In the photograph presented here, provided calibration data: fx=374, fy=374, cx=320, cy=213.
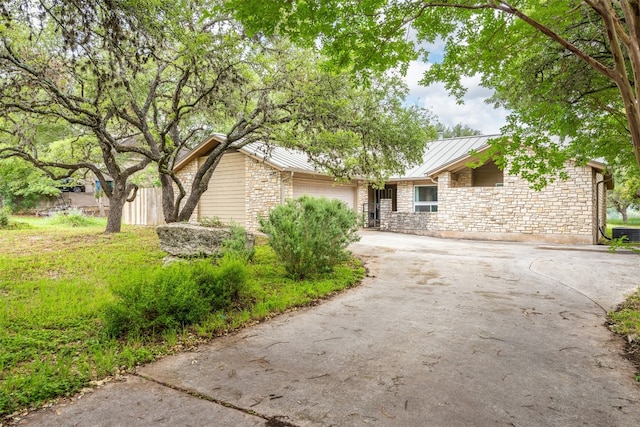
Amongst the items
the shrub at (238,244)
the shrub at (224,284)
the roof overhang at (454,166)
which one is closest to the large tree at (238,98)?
the shrub at (238,244)

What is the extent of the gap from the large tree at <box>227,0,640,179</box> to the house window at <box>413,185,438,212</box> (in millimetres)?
12030

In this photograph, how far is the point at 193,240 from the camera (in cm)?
800

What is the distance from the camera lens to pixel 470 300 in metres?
5.77

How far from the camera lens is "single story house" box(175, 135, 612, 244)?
13695mm

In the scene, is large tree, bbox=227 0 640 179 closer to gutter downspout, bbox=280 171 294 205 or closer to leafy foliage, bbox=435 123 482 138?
gutter downspout, bbox=280 171 294 205

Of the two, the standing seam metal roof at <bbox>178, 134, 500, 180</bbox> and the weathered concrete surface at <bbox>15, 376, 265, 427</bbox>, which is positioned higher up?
the standing seam metal roof at <bbox>178, 134, 500, 180</bbox>

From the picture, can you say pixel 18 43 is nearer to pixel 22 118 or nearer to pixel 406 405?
pixel 22 118

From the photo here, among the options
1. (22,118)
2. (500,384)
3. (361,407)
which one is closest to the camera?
(361,407)

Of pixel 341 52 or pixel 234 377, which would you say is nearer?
pixel 234 377

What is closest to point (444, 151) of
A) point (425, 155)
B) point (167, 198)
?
point (425, 155)

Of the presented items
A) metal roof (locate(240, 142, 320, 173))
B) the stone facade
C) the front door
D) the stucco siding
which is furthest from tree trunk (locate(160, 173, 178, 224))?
the front door

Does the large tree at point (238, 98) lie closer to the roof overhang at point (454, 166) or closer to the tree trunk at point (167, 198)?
the tree trunk at point (167, 198)

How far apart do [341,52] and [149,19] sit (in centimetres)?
254

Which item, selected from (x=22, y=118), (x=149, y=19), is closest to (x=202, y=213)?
(x=22, y=118)
